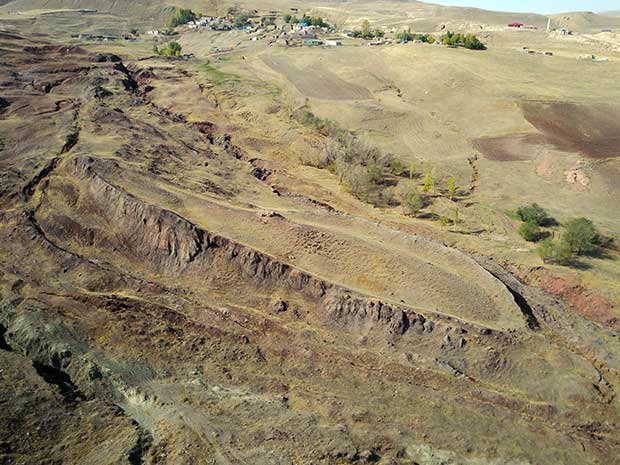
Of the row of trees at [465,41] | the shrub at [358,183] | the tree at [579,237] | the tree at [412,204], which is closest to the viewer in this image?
the tree at [579,237]

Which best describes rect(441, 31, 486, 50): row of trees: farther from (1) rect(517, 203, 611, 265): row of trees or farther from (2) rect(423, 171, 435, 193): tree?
(1) rect(517, 203, 611, 265): row of trees

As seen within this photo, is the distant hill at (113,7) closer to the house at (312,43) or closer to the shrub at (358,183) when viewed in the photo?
the house at (312,43)

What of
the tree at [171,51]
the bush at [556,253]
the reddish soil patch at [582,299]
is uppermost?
the tree at [171,51]

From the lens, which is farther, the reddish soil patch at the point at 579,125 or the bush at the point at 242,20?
the bush at the point at 242,20

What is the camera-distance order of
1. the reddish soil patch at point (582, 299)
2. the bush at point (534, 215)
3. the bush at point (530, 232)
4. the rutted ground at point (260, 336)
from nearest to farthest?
the rutted ground at point (260, 336)
the reddish soil patch at point (582, 299)
the bush at point (530, 232)
the bush at point (534, 215)

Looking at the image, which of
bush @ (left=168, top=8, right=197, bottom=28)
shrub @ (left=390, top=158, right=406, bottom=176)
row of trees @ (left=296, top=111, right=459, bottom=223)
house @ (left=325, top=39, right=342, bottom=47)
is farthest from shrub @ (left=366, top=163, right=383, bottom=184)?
bush @ (left=168, top=8, right=197, bottom=28)

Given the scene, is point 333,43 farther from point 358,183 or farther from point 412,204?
point 412,204

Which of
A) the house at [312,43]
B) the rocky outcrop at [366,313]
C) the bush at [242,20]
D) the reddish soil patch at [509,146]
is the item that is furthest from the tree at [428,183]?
the bush at [242,20]
